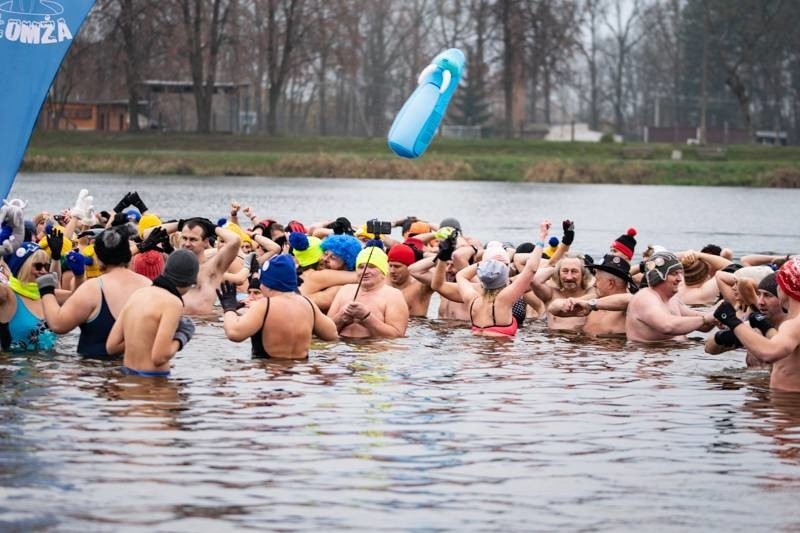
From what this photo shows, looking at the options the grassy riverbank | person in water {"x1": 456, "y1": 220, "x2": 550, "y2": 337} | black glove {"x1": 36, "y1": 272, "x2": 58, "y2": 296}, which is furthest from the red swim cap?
the grassy riverbank

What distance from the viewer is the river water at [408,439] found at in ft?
26.9

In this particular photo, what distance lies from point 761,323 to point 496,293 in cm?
344

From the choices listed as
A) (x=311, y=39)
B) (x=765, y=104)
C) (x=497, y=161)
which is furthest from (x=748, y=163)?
(x=765, y=104)

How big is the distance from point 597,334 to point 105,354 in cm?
541

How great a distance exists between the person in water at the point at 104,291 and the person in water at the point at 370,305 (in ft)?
8.28

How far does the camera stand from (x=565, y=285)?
15648 mm

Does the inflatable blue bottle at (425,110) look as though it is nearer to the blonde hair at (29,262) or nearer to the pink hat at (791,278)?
the blonde hair at (29,262)

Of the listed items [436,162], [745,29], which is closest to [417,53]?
[745,29]

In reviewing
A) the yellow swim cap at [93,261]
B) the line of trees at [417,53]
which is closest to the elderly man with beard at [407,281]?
the yellow swim cap at [93,261]

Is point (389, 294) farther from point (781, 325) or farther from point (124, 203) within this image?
point (124, 203)

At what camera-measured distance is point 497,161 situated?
211 feet

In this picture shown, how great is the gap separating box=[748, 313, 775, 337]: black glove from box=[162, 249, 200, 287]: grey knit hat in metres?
4.08

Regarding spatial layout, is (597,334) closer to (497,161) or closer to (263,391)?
(263,391)

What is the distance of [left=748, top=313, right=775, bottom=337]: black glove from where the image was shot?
11.6 m
